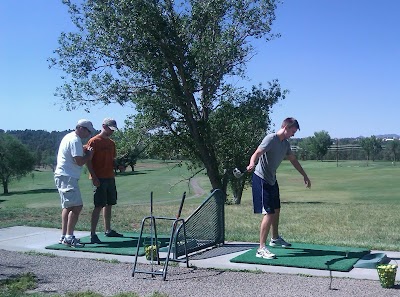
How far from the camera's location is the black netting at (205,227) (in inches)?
290

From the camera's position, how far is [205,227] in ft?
25.9

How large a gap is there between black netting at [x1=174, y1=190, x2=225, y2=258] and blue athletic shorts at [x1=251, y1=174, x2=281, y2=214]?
636mm

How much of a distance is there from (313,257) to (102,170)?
3.57 meters

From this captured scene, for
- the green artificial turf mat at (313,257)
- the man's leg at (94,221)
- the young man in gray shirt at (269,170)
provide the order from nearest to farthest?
the green artificial turf mat at (313,257) → the young man in gray shirt at (269,170) → the man's leg at (94,221)

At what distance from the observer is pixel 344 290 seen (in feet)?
18.6

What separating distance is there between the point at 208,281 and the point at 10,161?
60227mm

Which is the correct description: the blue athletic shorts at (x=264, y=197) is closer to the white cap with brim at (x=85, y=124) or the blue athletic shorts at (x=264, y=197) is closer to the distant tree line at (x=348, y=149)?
the white cap with brim at (x=85, y=124)

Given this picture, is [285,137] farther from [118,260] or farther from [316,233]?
[316,233]

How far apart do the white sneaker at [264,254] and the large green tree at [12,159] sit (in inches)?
2321

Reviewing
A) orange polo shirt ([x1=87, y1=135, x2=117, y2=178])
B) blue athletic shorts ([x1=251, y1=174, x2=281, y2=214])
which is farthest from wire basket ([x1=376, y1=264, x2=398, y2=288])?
orange polo shirt ([x1=87, y1=135, x2=117, y2=178])

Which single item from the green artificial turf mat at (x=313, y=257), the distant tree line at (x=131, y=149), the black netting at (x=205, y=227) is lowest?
the green artificial turf mat at (x=313, y=257)

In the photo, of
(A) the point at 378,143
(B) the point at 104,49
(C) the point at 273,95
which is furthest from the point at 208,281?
(A) the point at 378,143

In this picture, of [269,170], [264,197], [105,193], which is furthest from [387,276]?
[105,193]

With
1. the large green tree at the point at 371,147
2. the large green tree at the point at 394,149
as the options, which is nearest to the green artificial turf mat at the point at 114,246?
the large green tree at the point at 394,149
